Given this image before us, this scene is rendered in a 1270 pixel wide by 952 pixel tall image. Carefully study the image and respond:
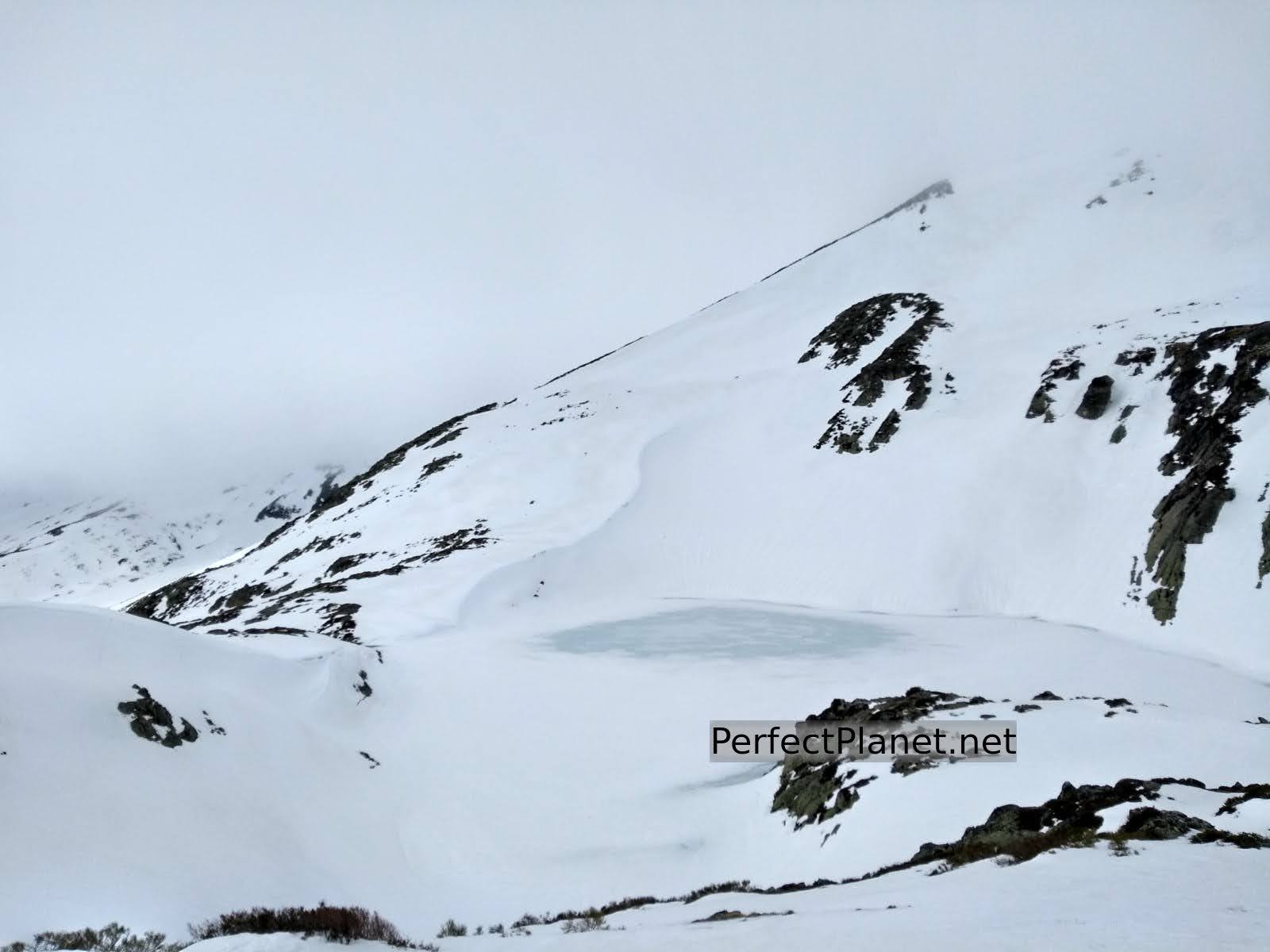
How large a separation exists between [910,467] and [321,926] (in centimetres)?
5218

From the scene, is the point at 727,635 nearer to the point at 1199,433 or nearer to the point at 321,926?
the point at 1199,433

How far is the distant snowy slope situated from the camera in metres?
35.7

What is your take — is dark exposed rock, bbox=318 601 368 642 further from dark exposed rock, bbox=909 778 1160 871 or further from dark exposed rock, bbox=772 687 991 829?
dark exposed rock, bbox=909 778 1160 871

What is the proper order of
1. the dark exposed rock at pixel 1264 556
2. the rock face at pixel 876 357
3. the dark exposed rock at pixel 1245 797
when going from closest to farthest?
1. the dark exposed rock at pixel 1245 797
2. the dark exposed rock at pixel 1264 556
3. the rock face at pixel 876 357

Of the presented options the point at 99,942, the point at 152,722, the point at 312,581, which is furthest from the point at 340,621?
the point at 99,942

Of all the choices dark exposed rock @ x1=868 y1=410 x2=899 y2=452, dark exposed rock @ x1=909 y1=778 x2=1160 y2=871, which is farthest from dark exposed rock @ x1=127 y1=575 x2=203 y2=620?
dark exposed rock @ x1=909 y1=778 x2=1160 y2=871

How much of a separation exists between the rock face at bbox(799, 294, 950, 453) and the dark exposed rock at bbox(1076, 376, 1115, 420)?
540 inches

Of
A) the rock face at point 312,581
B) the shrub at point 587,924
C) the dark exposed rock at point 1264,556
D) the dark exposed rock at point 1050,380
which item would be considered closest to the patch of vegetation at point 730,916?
the shrub at point 587,924

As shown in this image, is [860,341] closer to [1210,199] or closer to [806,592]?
[806,592]

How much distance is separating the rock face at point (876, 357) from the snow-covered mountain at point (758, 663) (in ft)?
1.79

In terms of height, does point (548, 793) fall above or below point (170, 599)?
above

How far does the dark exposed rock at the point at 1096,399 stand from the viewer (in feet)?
156

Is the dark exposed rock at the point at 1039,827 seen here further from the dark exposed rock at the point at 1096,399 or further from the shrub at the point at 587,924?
the dark exposed rock at the point at 1096,399

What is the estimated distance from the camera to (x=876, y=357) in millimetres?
74562
